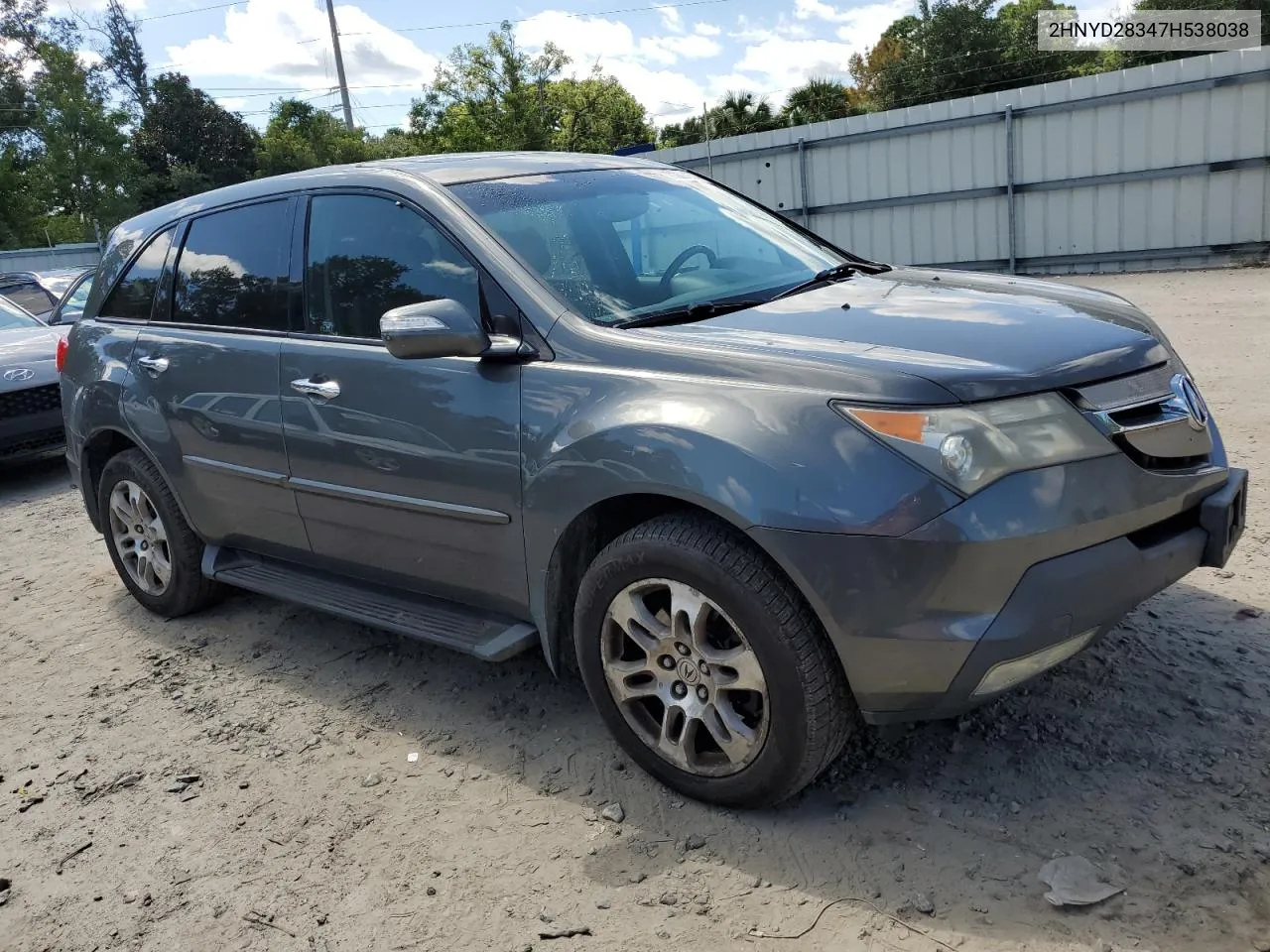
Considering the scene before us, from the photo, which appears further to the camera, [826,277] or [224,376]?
[224,376]

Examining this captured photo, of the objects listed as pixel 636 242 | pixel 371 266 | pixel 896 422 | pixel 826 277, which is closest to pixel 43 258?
pixel 371 266

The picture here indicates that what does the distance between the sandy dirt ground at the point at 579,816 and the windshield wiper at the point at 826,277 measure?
56.1 inches

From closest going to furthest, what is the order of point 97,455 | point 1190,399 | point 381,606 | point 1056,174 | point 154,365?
point 1190,399 < point 381,606 < point 154,365 < point 97,455 < point 1056,174

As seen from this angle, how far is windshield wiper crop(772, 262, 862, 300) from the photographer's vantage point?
3.33 metres

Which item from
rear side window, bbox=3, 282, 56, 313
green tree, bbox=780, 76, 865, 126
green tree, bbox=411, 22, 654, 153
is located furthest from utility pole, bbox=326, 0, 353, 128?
rear side window, bbox=3, 282, 56, 313

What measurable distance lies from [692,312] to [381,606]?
1.49 metres

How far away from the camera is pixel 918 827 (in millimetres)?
2631

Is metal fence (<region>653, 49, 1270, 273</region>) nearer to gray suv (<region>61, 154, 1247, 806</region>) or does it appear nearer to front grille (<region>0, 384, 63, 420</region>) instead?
gray suv (<region>61, 154, 1247, 806</region>)

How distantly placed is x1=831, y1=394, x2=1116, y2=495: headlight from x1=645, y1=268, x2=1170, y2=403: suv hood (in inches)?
1.9

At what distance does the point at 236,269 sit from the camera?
4.04 m

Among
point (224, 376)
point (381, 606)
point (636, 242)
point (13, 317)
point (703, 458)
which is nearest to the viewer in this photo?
point (703, 458)

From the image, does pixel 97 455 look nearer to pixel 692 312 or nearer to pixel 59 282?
pixel 692 312

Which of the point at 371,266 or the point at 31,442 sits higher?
the point at 371,266

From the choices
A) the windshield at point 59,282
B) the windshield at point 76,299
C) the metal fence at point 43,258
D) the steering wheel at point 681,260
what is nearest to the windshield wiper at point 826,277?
the steering wheel at point 681,260
